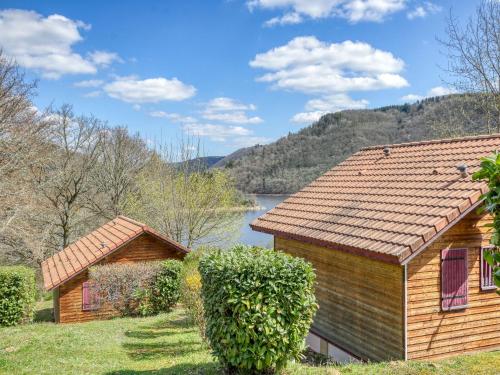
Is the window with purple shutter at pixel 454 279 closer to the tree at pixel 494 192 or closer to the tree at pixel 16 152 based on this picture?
the tree at pixel 494 192

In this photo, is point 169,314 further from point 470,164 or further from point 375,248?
point 470,164

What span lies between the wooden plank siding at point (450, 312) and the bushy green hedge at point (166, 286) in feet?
→ 33.1

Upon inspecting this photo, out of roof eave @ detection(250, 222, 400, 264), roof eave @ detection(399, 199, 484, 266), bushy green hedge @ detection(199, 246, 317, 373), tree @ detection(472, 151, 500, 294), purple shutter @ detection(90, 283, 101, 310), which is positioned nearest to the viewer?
tree @ detection(472, 151, 500, 294)

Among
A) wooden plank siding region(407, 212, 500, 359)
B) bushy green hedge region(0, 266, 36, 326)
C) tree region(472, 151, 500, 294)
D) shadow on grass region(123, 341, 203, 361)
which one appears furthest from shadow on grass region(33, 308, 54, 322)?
tree region(472, 151, 500, 294)

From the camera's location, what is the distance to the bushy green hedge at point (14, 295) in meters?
15.9

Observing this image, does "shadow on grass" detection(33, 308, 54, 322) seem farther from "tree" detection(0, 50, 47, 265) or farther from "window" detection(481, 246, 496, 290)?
"window" detection(481, 246, 496, 290)

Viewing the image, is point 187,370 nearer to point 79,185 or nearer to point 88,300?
point 88,300

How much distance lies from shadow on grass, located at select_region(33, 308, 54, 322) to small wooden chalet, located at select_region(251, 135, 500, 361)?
42.3 ft

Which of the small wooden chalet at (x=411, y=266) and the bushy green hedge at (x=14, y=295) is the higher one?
Result: the small wooden chalet at (x=411, y=266)

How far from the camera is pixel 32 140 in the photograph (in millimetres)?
22000

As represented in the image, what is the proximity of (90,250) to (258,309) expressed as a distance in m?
14.0

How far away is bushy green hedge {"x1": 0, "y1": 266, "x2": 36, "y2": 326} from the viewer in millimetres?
15914

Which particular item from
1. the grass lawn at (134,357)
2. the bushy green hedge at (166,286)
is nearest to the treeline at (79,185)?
the bushy green hedge at (166,286)

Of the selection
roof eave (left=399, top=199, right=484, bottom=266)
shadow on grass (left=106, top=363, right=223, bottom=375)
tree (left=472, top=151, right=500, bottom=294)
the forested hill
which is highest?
the forested hill
